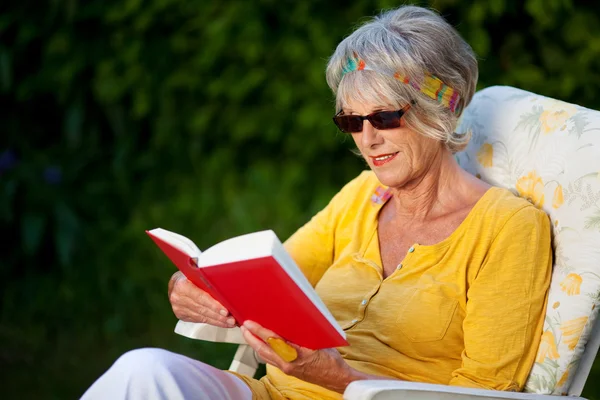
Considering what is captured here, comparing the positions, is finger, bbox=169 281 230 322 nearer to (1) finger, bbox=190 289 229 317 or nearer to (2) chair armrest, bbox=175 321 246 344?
(1) finger, bbox=190 289 229 317

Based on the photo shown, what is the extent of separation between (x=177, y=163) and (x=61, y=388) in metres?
1.80

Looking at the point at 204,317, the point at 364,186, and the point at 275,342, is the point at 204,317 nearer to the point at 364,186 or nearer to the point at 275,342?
the point at 275,342

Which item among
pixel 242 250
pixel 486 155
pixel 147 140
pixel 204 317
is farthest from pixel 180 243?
pixel 147 140

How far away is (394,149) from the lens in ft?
8.37

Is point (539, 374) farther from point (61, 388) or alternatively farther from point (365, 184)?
point (61, 388)

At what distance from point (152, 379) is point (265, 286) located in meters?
0.41

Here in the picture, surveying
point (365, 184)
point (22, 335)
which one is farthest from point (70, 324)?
point (365, 184)

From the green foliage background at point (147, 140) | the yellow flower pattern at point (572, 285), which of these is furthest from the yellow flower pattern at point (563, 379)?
the green foliage background at point (147, 140)

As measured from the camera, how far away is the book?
1924 millimetres

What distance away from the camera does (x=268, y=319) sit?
210 cm

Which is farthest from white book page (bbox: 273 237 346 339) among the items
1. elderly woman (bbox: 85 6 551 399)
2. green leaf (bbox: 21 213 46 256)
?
green leaf (bbox: 21 213 46 256)

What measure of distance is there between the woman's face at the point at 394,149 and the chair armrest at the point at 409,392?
2.18ft

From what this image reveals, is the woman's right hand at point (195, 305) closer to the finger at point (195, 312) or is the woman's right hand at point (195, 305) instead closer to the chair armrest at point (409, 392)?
the finger at point (195, 312)

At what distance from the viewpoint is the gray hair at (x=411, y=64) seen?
246 cm
